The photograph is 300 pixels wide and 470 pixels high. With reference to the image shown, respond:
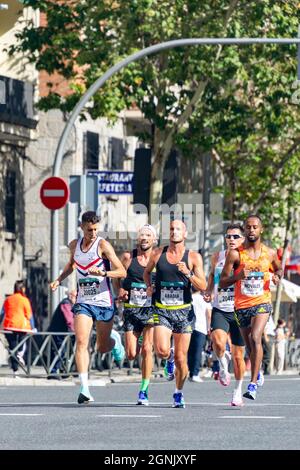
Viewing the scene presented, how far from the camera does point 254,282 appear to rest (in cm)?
1869

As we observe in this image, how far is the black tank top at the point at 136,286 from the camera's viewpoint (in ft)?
66.8

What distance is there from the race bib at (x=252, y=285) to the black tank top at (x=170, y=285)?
0.71 metres

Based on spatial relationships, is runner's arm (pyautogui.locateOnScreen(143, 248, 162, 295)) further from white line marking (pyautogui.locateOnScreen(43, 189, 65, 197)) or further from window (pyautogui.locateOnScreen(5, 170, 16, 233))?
window (pyautogui.locateOnScreen(5, 170, 16, 233))

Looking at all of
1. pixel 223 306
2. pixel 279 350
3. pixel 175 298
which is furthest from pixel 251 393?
pixel 279 350

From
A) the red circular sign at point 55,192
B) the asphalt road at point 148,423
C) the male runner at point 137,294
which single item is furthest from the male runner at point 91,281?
the red circular sign at point 55,192

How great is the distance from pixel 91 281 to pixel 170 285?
88 cm

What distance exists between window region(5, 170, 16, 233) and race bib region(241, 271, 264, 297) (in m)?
20.9

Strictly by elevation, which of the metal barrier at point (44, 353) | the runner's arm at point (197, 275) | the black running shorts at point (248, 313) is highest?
the runner's arm at point (197, 275)

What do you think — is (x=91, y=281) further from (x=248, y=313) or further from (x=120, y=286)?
(x=120, y=286)

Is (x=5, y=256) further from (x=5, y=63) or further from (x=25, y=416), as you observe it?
(x=25, y=416)

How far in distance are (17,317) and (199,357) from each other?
12.9 feet

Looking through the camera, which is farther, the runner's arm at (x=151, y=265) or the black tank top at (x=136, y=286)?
the black tank top at (x=136, y=286)

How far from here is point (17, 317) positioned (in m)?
32.1

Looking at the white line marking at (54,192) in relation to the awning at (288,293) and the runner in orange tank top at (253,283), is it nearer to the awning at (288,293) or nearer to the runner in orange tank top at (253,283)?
the runner in orange tank top at (253,283)
